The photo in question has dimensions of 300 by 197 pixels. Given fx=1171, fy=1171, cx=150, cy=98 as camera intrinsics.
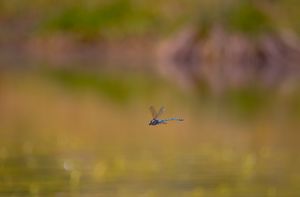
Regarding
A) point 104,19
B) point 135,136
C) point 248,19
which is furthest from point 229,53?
point 135,136

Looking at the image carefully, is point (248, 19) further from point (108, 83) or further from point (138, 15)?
point (108, 83)

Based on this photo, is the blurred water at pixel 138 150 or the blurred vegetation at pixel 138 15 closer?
the blurred water at pixel 138 150

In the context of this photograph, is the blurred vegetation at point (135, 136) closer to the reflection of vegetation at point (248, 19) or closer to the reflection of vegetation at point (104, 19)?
the reflection of vegetation at point (248, 19)

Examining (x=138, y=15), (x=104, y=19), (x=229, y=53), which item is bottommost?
(x=229, y=53)

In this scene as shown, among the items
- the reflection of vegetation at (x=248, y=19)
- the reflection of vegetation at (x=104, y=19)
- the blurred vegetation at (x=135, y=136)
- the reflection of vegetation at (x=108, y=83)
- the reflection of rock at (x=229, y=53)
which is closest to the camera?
the blurred vegetation at (x=135, y=136)

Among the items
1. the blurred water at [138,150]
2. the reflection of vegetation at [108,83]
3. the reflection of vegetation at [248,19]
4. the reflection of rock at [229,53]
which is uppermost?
the reflection of vegetation at [248,19]

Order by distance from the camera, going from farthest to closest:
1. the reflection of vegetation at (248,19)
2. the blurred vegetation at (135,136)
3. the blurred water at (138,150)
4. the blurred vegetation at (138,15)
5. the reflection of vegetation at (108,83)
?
the blurred vegetation at (138,15) < the reflection of vegetation at (248,19) < the reflection of vegetation at (108,83) < the blurred vegetation at (135,136) < the blurred water at (138,150)

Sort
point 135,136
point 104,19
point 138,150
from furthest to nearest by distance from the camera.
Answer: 1. point 104,19
2. point 135,136
3. point 138,150

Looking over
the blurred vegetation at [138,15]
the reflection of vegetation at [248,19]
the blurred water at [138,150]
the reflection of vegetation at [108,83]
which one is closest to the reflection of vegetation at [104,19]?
the blurred vegetation at [138,15]

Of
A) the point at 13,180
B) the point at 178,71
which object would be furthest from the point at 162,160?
the point at 178,71
